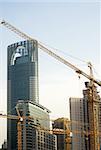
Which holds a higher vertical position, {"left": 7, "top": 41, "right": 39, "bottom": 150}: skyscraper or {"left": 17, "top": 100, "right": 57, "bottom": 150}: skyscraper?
{"left": 7, "top": 41, "right": 39, "bottom": 150}: skyscraper

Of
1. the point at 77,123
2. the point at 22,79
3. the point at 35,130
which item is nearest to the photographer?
the point at 35,130

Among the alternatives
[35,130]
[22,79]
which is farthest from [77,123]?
[22,79]

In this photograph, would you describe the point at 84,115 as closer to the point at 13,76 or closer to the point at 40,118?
the point at 40,118

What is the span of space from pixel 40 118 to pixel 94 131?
20.0 metres

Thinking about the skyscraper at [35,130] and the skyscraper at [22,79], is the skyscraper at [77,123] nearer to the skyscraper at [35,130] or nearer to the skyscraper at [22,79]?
the skyscraper at [35,130]

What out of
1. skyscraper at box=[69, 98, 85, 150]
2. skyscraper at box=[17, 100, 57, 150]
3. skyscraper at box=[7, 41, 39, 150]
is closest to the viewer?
skyscraper at box=[17, 100, 57, 150]

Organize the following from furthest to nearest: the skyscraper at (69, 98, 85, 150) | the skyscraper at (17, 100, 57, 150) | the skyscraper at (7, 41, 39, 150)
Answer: the skyscraper at (7, 41, 39, 150)
the skyscraper at (69, 98, 85, 150)
the skyscraper at (17, 100, 57, 150)

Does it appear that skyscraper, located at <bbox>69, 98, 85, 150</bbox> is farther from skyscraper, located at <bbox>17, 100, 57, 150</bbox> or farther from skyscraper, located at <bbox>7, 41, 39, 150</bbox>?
skyscraper, located at <bbox>7, 41, 39, 150</bbox>

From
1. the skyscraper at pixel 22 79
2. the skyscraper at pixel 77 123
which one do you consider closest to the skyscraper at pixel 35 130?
the skyscraper at pixel 77 123

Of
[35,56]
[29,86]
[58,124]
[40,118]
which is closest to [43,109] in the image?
[40,118]

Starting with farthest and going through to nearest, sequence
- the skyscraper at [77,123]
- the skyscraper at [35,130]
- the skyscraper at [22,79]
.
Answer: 1. the skyscraper at [22,79]
2. the skyscraper at [77,123]
3. the skyscraper at [35,130]

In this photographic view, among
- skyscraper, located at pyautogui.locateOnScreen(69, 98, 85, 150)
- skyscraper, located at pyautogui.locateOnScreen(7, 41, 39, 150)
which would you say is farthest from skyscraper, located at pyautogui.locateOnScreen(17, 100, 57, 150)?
skyscraper, located at pyautogui.locateOnScreen(7, 41, 39, 150)

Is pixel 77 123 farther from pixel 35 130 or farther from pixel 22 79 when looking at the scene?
pixel 22 79

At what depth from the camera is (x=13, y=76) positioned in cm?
7112
